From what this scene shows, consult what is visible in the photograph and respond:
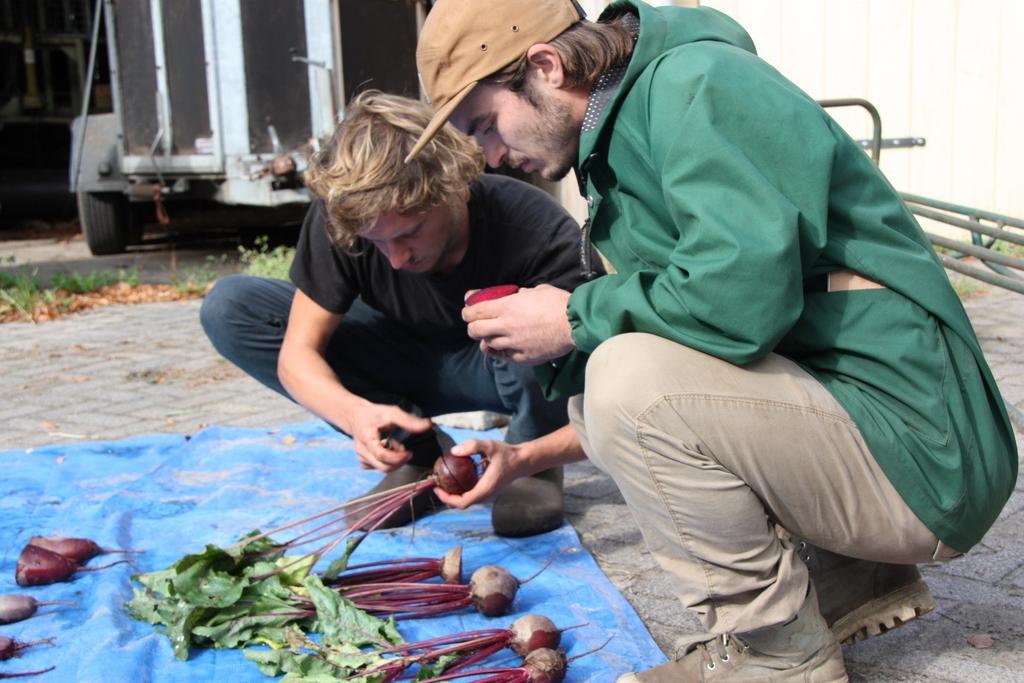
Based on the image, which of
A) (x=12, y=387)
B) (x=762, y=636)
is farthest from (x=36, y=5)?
(x=762, y=636)

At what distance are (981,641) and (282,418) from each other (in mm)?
3057

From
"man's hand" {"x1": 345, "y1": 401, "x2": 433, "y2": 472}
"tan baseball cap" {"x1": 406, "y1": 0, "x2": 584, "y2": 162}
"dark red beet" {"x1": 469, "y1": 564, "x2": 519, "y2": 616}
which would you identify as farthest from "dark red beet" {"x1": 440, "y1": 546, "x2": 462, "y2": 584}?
"tan baseball cap" {"x1": 406, "y1": 0, "x2": 584, "y2": 162}

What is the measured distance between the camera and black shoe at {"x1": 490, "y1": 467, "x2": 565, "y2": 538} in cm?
317

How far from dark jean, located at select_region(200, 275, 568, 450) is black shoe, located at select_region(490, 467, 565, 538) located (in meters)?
0.26

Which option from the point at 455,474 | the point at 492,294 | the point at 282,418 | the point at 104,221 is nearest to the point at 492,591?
the point at 455,474

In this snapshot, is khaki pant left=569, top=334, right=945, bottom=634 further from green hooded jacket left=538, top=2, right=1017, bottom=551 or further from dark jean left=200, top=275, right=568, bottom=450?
dark jean left=200, top=275, right=568, bottom=450

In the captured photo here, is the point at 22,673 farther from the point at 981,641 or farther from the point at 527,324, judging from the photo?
the point at 981,641

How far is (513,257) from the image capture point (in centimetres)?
315

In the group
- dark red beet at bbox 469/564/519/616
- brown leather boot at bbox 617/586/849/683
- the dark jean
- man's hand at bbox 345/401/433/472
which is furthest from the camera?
the dark jean

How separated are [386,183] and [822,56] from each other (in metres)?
5.37

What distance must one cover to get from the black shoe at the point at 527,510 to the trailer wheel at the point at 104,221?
8.17m

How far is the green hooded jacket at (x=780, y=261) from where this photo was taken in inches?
70.8

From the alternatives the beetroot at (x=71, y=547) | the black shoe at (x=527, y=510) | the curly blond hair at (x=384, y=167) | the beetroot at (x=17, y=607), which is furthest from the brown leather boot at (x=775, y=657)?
the beetroot at (x=71, y=547)

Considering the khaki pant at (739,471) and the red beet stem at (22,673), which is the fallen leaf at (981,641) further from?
the red beet stem at (22,673)
